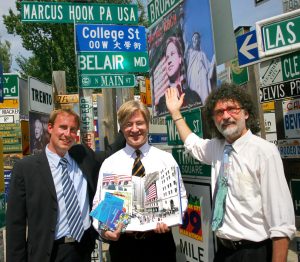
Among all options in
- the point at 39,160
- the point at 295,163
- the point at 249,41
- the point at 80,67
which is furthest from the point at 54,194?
the point at 295,163

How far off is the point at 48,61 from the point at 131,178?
80.3ft

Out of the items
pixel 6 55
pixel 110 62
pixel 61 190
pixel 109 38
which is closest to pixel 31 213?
pixel 61 190

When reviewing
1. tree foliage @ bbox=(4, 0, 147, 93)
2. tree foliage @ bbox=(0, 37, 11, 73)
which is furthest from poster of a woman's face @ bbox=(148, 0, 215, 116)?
tree foliage @ bbox=(0, 37, 11, 73)

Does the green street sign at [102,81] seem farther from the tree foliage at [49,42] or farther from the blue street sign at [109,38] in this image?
the tree foliage at [49,42]

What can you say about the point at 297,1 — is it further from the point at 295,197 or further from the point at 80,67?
the point at 80,67

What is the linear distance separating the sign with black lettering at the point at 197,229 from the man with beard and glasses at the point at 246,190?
2.48 feet

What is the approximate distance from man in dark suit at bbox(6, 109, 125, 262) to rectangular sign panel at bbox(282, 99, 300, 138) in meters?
3.81

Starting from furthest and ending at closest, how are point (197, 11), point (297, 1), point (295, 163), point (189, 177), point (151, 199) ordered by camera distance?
point (295, 163) < point (297, 1) < point (189, 177) < point (197, 11) < point (151, 199)

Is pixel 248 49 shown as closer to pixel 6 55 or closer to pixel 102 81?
pixel 102 81

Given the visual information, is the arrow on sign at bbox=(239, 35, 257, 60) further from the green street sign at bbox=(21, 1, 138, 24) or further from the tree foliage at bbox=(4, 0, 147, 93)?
the tree foliage at bbox=(4, 0, 147, 93)

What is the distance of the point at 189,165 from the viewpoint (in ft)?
12.9

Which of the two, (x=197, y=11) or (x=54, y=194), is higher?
(x=197, y=11)

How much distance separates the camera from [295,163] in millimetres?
5711

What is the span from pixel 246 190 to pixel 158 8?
8.17 ft
